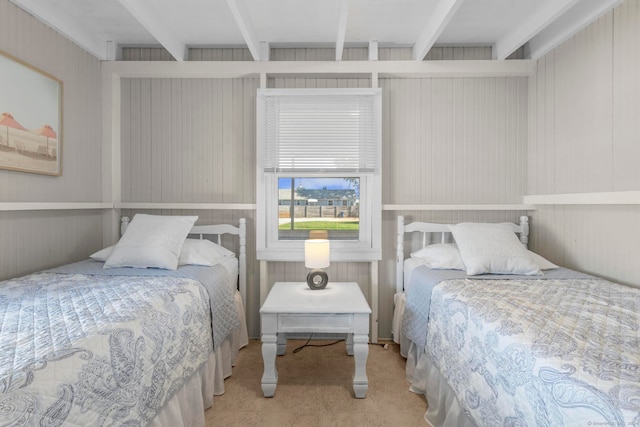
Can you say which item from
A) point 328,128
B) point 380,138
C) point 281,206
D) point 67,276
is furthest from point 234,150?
point 67,276

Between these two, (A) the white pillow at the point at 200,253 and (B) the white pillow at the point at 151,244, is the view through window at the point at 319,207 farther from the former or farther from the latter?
(B) the white pillow at the point at 151,244

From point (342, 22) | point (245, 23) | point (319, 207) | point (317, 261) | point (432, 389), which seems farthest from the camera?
point (319, 207)

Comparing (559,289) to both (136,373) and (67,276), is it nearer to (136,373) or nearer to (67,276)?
(136,373)

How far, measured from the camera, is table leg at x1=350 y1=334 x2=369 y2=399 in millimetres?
2014

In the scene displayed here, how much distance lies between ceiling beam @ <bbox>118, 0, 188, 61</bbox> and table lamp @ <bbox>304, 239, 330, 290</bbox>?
182cm

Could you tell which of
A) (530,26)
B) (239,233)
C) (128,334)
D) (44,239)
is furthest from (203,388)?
(530,26)

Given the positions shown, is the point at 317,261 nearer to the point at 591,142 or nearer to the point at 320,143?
the point at 320,143

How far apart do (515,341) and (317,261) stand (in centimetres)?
147

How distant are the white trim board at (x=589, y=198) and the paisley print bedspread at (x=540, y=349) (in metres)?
0.48

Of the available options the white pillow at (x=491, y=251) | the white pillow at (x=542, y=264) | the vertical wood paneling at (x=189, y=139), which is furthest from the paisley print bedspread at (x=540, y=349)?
the vertical wood paneling at (x=189, y=139)

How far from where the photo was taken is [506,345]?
1283mm

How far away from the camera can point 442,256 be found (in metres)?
2.49

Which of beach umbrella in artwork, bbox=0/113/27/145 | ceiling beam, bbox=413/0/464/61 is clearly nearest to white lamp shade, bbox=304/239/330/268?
ceiling beam, bbox=413/0/464/61

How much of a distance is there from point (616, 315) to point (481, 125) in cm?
188
